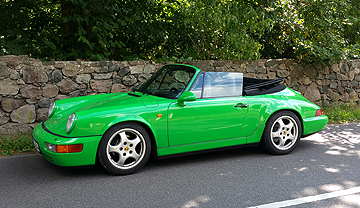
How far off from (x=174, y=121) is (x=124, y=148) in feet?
2.46

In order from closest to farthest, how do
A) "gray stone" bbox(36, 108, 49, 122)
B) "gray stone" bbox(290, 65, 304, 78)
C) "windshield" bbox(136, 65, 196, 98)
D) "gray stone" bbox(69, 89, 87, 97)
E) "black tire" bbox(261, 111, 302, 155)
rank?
"windshield" bbox(136, 65, 196, 98) → "black tire" bbox(261, 111, 302, 155) → "gray stone" bbox(36, 108, 49, 122) → "gray stone" bbox(69, 89, 87, 97) → "gray stone" bbox(290, 65, 304, 78)

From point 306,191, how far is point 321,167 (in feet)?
3.40

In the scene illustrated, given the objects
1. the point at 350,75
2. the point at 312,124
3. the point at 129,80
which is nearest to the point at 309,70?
the point at 350,75

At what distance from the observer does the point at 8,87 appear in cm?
670

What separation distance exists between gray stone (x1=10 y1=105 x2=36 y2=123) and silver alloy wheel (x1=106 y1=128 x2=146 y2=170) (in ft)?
9.93

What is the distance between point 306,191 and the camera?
4.13m

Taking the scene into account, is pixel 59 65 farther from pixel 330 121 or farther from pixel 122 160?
pixel 330 121

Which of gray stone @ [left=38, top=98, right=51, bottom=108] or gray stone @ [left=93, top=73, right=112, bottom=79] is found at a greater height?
gray stone @ [left=93, top=73, right=112, bottom=79]

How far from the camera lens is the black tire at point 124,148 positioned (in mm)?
4480

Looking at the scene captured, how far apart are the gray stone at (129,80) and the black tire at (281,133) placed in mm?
3388

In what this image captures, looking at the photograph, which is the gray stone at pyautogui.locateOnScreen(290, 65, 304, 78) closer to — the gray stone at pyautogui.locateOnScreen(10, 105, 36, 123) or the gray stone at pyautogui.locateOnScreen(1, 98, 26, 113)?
the gray stone at pyautogui.locateOnScreen(10, 105, 36, 123)

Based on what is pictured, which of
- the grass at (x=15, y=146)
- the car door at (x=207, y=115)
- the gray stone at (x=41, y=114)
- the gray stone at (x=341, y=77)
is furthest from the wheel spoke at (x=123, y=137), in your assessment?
the gray stone at (x=341, y=77)

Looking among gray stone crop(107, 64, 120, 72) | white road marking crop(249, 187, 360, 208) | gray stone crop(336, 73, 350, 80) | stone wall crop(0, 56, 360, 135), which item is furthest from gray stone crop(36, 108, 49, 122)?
gray stone crop(336, 73, 350, 80)

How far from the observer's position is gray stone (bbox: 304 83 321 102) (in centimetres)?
980
